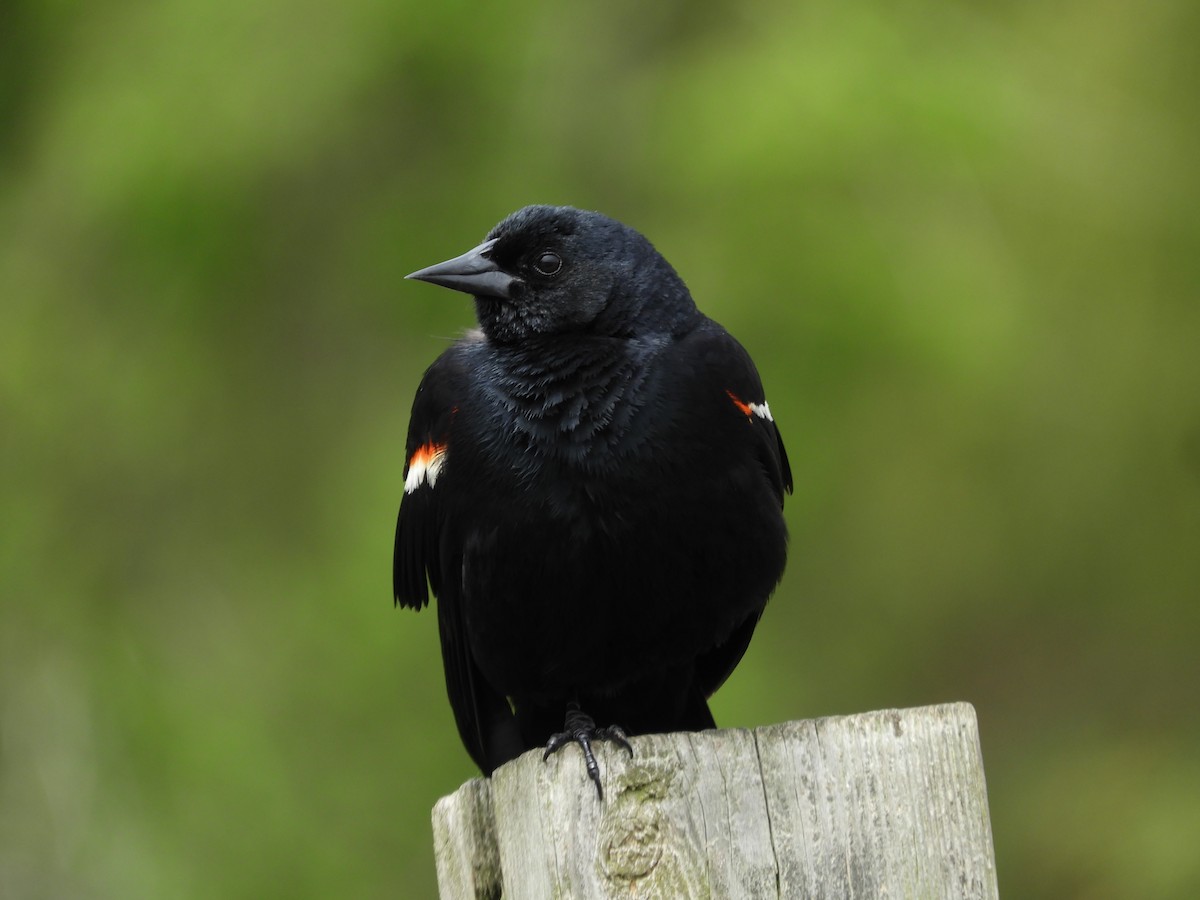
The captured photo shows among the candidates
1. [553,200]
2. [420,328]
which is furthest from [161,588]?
[553,200]

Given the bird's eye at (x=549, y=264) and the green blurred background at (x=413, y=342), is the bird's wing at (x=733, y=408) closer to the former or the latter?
the bird's eye at (x=549, y=264)

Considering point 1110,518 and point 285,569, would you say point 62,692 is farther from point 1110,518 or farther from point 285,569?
point 1110,518

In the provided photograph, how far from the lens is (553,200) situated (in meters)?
5.06

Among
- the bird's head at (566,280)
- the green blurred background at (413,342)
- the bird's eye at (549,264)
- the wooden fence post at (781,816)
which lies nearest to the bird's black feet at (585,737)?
the wooden fence post at (781,816)

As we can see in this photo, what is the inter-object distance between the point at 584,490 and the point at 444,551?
0.42 m

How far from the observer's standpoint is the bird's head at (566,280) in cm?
309

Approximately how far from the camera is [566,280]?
3.15 meters

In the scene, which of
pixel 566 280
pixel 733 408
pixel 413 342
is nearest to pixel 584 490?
pixel 733 408

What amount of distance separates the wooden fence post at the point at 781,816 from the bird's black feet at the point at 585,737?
0.01m

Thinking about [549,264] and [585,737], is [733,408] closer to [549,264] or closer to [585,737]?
[549,264]

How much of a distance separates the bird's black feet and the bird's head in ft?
2.65

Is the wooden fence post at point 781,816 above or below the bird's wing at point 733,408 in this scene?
below

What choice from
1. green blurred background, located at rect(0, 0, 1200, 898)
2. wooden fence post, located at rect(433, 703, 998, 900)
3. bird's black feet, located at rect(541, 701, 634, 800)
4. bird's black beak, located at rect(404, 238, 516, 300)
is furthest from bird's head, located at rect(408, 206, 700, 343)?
green blurred background, located at rect(0, 0, 1200, 898)

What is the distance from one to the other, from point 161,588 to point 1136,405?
3706 mm
